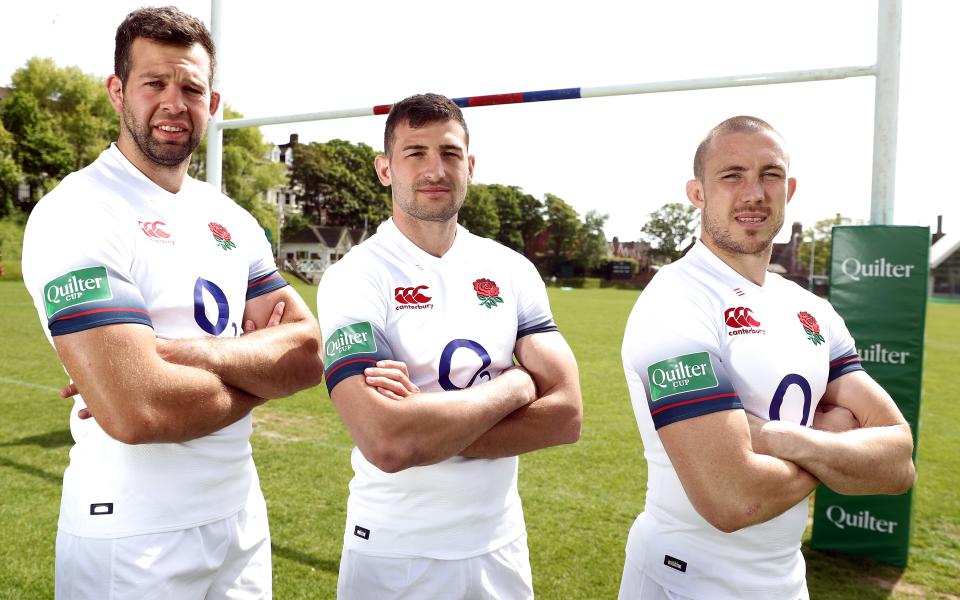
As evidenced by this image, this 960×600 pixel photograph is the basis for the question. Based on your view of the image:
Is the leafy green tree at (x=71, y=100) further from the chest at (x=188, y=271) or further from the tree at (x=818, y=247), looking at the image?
the tree at (x=818, y=247)

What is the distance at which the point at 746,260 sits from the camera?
7.91ft

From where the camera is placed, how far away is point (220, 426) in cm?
229

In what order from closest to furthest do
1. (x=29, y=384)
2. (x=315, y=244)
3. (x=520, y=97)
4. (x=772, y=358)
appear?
(x=772, y=358) < (x=520, y=97) < (x=29, y=384) < (x=315, y=244)

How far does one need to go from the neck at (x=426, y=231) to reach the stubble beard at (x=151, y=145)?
0.75 metres

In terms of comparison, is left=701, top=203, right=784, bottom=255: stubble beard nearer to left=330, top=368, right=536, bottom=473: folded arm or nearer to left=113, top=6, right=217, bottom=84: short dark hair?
left=330, top=368, right=536, bottom=473: folded arm

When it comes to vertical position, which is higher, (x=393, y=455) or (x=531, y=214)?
→ (x=531, y=214)

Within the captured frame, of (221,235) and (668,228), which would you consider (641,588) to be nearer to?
(221,235)

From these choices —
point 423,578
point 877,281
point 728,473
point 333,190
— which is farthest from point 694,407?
point 333,190

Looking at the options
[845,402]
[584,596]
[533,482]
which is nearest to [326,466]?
[533,482]

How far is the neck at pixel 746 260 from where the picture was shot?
2.40m

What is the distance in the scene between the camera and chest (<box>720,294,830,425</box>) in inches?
87.8

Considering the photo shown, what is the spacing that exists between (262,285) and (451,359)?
848 millimetres

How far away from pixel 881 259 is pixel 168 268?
4.12 metres

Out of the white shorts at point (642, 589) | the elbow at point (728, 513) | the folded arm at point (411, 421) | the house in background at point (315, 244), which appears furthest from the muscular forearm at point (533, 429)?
the house in background at point (315, 244)
